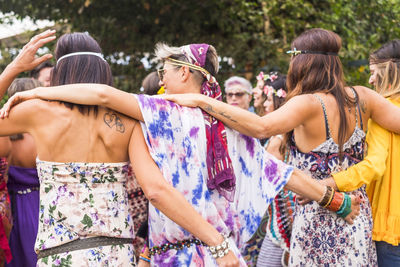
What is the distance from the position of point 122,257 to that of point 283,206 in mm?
1860

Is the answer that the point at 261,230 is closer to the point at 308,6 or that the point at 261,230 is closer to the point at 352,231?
the point at 352,231

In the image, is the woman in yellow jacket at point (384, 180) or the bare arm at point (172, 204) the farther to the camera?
the woman in yellow jacket at point (384, 180)

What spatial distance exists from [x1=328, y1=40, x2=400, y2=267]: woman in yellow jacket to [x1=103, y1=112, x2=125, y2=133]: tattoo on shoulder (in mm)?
1346

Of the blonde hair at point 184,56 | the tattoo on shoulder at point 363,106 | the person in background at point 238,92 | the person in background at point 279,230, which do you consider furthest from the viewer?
the person in background at point 238,92

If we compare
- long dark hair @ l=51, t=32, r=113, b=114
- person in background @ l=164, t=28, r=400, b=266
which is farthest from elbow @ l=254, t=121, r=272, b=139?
long dark hair @ l=51, t=32, r=113, b=114

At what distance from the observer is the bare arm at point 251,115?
2.54m

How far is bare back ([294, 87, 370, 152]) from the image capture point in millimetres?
3049

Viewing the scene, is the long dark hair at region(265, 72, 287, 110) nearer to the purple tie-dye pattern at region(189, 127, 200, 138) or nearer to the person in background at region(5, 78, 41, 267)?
the person in background at region(5, 78, 41, 267)

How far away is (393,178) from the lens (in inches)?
131

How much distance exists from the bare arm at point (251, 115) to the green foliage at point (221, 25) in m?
4.31

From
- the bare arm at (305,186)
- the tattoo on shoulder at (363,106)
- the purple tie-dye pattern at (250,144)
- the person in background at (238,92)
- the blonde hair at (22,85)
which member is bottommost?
the bare arm at (305,186)

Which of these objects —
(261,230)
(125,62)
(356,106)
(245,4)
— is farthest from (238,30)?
(356,106)

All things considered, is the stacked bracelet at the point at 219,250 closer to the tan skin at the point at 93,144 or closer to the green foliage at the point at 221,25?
the tan skin at the point at 93,144

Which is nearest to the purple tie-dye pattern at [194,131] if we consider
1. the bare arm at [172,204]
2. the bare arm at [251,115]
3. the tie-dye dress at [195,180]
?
the tie-dye dress at [195,180]
